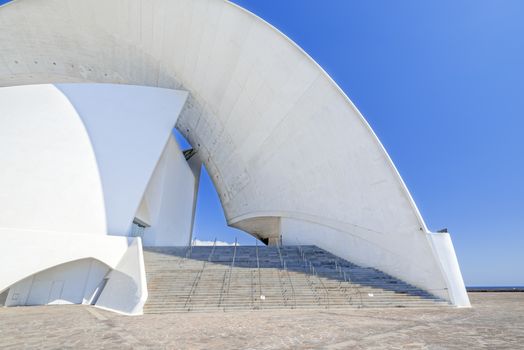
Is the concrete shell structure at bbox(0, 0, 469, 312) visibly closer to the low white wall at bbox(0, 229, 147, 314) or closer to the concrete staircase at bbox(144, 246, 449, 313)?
the concrete staircase at bbox(144, 246, 449, 313)

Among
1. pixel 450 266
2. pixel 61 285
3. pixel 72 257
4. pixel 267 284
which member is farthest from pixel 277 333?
pixel 61 285

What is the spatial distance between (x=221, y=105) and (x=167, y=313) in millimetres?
11558

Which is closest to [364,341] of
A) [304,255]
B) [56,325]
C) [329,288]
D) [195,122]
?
[329,288]

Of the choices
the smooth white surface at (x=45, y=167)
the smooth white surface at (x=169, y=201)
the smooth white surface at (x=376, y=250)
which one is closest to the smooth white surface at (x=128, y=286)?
the smooth white surface at (x=45, y=167)

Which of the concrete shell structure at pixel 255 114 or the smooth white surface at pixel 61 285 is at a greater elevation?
the concrete shell structure at pixel 255 114

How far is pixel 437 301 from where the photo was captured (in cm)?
730

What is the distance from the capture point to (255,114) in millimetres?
14086

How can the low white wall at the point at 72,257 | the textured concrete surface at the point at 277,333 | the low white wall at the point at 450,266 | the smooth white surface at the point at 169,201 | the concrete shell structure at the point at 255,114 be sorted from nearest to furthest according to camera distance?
the textured concrete surface at the point at 277,333
the low white wall at the point at 450,266
the low white wall at the point at 72,257
the concrete shell structure at the point at 255,114
the smooth white surface at the point at 169,201

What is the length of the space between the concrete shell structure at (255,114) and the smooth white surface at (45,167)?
5.02ft

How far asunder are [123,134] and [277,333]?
1239 cm

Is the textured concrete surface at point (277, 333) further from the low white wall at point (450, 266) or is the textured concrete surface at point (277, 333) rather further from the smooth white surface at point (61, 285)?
the smooth white surface at point (61, 285)

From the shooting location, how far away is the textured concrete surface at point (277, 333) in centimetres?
326

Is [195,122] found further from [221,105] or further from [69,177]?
[69,177]

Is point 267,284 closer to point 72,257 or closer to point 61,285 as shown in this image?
point 72,257
